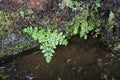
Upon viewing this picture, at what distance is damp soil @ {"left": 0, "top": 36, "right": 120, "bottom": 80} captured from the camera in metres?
7.20

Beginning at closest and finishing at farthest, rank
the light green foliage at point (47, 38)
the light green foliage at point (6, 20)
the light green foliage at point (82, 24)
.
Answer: the light green foliage at point (47, 38) < the light green foliage at point (6, 20) < the light green foliage at point (82, 24)

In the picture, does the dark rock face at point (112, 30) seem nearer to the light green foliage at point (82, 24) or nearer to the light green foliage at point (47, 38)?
the light green foliage at point (82, 24)

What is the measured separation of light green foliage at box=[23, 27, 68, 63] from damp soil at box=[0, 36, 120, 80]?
307 millimetres

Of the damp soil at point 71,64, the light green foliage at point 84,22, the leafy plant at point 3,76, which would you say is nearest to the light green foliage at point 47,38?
the damp soil at point 71,64

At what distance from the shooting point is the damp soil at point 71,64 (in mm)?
7203

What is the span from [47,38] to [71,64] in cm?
91

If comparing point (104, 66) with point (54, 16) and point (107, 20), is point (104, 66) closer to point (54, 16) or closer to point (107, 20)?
point (107, 20)

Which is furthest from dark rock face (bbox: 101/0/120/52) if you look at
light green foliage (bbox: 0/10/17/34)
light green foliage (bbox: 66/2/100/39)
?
light green foliage (bbox: 0/10/17/34)

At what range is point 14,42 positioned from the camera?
7781 millimetres

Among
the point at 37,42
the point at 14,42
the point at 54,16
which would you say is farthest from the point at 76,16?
the point at 14,42

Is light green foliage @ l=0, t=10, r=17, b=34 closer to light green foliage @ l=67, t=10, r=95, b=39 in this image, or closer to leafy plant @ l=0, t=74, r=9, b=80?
leafy plant @ l=0, t=74, r=9, b=80

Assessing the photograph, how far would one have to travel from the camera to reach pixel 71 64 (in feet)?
24.5

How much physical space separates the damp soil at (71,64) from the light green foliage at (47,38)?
0.31 meters

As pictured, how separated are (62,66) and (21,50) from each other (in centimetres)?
122
